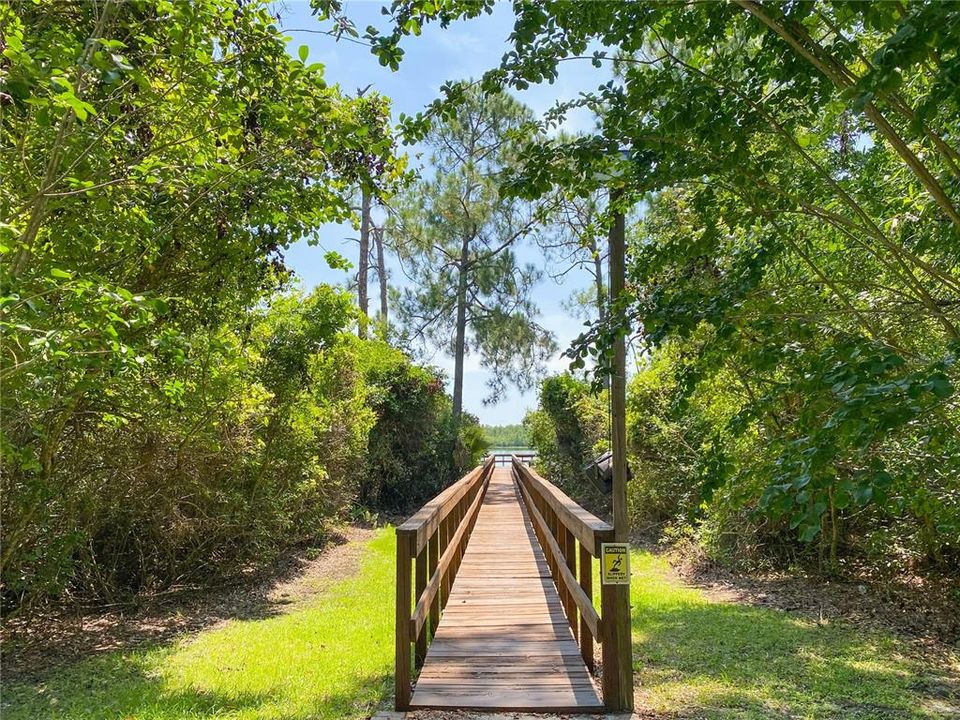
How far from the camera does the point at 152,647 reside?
216 inches

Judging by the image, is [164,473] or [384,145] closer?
[384,145]

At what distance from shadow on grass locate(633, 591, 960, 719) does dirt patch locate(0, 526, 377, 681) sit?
4203 millimetres

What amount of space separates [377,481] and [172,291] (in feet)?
40.2

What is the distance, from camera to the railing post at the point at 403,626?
335cm

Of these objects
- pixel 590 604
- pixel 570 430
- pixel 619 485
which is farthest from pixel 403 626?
pixel 570 430

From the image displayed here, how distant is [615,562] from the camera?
3279 mm

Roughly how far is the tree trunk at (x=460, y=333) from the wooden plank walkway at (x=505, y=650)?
1420 centimetres

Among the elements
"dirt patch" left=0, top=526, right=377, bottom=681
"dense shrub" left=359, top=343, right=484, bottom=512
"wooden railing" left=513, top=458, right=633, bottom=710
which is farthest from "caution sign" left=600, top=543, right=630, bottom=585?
"dense shrub" left=359, top=343, right=484, bottom=512

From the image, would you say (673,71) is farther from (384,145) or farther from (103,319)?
(103,319)

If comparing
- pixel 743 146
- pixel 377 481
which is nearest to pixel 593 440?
pixel 377 481

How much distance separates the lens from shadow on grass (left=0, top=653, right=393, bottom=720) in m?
3.70

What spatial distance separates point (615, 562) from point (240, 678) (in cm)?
294

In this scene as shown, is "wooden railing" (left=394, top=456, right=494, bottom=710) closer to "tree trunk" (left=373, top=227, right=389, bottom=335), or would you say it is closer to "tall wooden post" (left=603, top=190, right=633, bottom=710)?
"tall wooden post" (left=603, top=190, right=633, bottom=710)

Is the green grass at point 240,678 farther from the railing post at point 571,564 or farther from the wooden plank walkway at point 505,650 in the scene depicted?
the railing post at point 571,564
